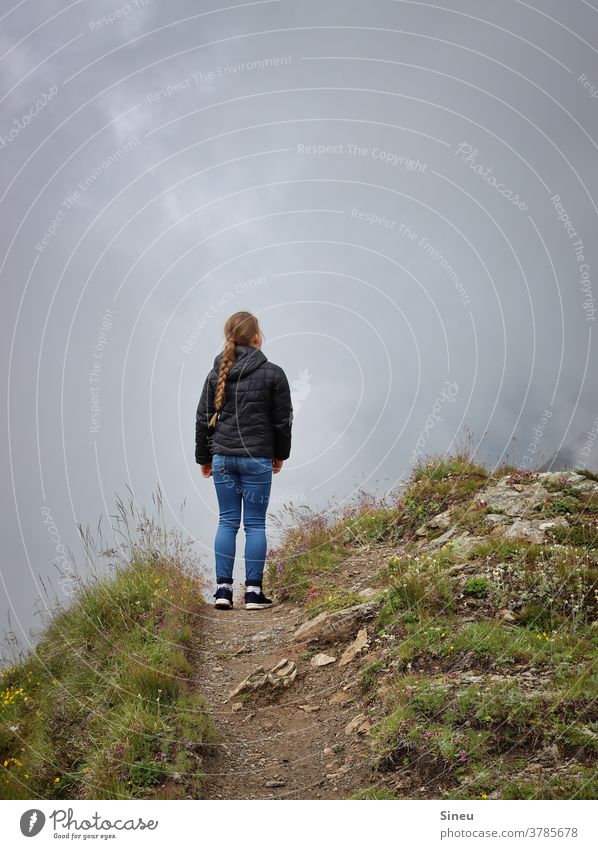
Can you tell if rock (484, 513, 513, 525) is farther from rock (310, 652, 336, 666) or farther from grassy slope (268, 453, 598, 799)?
rock (310, 652, 336, 666)

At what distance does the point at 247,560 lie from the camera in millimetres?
9680

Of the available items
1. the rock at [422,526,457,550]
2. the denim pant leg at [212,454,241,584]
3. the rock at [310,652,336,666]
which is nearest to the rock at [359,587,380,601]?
the rock at [310,652,336,666]

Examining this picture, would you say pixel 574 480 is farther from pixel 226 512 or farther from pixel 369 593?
pixel 226 512

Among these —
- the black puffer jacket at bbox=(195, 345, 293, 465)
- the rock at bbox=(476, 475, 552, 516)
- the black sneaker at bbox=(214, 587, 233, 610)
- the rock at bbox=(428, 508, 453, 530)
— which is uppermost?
the black puffer jacket at bbox=(195, 345, 293, 465)

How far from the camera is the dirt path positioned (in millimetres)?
5406

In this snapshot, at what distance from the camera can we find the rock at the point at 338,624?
7.70m

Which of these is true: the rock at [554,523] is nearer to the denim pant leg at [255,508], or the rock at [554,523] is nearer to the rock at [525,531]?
the rock at [525,531]

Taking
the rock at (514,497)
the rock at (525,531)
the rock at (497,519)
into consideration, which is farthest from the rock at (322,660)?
the rock at (514,497)

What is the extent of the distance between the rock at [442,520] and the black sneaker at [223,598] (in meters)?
3.36

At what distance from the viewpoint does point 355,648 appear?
23.5 feet

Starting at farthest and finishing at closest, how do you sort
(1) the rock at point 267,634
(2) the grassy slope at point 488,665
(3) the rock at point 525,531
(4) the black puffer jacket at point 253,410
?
(4) the black puffer jacket at point 253,410
(1) the rock at point 267,634
(3) the rock at point 525,531
(2) the grassy slope at point 488,665

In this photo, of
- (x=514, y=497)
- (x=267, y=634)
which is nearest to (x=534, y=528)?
(x=514, y=497)

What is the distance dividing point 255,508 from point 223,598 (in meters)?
1.49

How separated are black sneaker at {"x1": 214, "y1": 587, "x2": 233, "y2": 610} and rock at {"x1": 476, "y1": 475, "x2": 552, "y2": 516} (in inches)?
163
